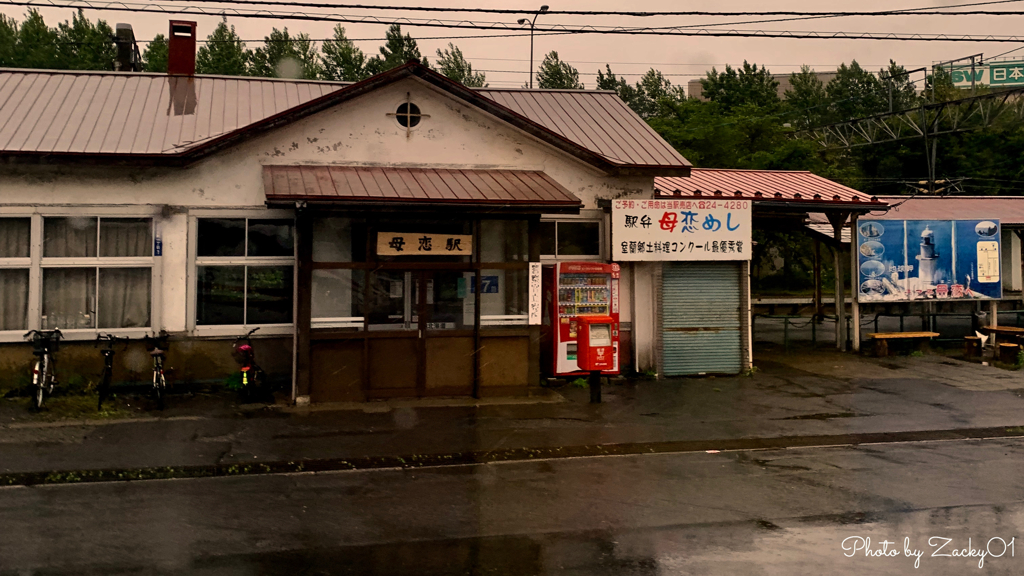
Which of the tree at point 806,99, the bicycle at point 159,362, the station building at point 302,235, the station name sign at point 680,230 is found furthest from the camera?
the tree at point 806,99

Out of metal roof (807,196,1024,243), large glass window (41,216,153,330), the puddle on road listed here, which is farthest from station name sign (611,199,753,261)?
large glass window (41,216,153,330)

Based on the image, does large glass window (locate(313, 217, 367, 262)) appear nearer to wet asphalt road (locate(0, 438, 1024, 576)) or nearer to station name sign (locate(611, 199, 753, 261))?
station name sign (locate(611, 199, 753, 261))

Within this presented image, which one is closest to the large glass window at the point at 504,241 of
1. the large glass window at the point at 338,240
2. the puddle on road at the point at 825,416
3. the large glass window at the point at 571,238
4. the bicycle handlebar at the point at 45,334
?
the large glass window at the point at 571,238

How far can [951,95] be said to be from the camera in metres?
56.2

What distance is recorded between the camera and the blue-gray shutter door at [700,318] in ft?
46.8

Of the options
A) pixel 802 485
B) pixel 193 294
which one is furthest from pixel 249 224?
pixel 802 485

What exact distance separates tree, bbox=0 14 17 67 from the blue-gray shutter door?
50371 millimetres

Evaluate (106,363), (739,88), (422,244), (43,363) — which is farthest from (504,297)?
(739,88)

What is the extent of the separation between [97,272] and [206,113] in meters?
3.57

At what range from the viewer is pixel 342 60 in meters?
55.5

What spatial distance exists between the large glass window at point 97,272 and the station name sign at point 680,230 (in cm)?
779

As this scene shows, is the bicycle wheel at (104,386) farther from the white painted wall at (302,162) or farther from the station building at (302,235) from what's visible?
the white painted wall at (302,162)

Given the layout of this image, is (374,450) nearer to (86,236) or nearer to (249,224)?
(249,224)

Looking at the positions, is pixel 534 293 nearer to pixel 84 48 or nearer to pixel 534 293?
pixel 534 293
